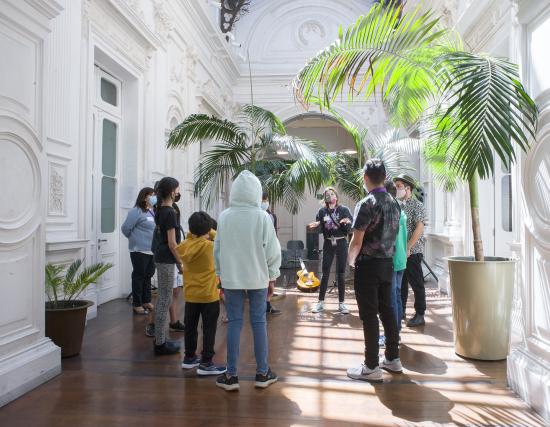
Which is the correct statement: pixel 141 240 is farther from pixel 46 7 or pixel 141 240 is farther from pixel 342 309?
pixel 46 7

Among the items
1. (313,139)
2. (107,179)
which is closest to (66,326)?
(107,179)

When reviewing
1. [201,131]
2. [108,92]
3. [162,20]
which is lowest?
[201,131]

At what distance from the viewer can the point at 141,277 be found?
5250 mm

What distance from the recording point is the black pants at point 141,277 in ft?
17.2

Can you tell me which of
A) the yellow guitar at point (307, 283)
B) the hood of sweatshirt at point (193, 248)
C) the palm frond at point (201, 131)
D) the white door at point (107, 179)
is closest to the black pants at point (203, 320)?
the hood of sweatshirt at point (193, 248)

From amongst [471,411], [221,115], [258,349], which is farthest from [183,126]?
[221,115]

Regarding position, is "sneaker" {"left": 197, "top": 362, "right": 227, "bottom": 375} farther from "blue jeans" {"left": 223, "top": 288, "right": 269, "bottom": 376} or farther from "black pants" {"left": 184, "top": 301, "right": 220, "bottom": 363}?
"blue jeans" {"left": 223, "top": 288, "right": 269, "bottom": 376}

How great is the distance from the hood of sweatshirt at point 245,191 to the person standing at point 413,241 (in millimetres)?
1913

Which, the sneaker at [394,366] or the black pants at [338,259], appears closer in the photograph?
the sneaker at [394,366]

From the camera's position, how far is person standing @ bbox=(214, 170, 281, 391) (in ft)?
9.60

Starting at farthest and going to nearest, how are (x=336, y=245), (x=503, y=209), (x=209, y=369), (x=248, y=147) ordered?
(x=248, y=147)
(x=503, y=209)
(x=336, y=245)
(x=209, y=369)

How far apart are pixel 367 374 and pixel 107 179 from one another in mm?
4366

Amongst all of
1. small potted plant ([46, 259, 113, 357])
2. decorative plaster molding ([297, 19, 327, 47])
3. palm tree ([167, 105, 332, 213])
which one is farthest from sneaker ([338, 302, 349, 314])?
decorative plaster molding ([297, 19, 327, 47])

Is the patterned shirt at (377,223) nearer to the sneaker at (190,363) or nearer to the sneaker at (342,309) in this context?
the sneaker at (190,363)
